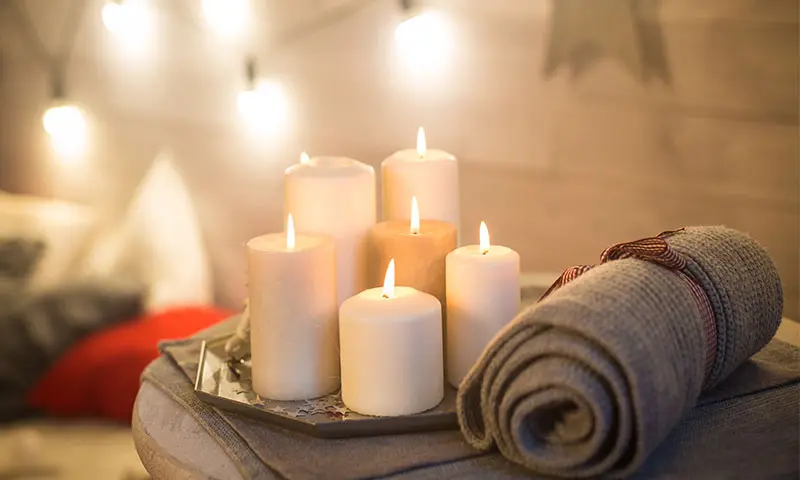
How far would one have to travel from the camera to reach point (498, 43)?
1.42 meters

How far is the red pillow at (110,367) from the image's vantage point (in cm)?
168

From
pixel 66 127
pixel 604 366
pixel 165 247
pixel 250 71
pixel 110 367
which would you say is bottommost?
pixel 110 367

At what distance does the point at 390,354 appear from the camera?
2.24 feet

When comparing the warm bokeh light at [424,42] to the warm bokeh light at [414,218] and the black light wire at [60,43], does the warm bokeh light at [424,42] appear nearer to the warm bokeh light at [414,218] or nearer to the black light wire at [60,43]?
the warm bokeh light at [414,218]

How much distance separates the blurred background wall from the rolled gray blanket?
1.79ft

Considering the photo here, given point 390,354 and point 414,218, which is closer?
point 390,354

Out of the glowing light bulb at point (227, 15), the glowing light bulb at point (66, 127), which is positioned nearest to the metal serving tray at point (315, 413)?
the glowing light bulb at point (227, 15)

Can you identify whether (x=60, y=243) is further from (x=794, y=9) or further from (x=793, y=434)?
(x=793, y=434)

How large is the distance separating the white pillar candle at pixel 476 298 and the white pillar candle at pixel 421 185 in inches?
4.7

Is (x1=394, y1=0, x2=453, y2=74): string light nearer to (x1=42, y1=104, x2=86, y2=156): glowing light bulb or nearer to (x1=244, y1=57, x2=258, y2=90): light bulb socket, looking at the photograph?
(x1=244, y1=57, x2=258, y2=90): light bulb socket

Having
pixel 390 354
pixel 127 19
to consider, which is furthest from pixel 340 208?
pixel 127 19

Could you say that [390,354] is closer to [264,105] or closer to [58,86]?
[264,105]

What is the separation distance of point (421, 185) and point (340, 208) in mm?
104

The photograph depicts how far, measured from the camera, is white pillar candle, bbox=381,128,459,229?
2.82ft
